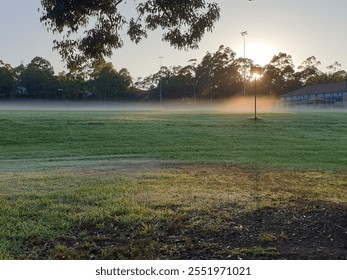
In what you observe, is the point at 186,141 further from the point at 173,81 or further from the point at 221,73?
the point at 173,81

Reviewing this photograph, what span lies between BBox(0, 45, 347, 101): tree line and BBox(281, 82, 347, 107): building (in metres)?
5.48

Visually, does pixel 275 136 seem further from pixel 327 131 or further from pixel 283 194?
pixel 283 194

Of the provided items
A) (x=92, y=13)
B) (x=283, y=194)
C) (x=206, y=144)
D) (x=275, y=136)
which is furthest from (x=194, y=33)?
(x=275, y=136)

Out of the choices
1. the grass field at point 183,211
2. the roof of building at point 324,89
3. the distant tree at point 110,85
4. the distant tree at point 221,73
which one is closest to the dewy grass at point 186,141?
the grass field at point 183,211

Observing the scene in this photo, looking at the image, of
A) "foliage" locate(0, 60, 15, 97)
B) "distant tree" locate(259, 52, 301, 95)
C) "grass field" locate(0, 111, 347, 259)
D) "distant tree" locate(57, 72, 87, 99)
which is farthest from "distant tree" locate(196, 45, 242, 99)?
"grass field" locate(0, 111, 347, 259)

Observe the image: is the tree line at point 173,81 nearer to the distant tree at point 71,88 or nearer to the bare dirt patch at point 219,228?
the distant tree at point 71,88

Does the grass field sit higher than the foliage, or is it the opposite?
the foliage

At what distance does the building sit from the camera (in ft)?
216

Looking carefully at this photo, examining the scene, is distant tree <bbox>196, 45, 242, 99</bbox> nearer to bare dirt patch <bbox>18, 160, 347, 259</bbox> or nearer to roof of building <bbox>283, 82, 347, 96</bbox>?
roof of building <bbox>283, 82, 347, 96</bbox>

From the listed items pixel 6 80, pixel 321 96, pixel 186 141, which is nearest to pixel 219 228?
pixel 186 141

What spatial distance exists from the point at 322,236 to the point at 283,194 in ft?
8.85

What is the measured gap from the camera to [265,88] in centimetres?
7525

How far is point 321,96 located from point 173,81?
24.1 meters

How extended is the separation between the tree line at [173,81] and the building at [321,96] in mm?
5481
